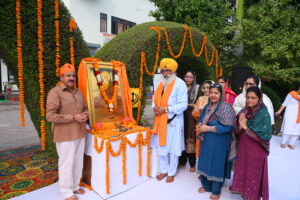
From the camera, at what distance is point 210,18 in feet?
26.8

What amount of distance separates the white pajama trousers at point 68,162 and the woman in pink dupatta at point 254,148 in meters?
2.20

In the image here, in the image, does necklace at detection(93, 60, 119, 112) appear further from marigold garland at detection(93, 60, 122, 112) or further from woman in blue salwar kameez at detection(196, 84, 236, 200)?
woman in blue salwar kameez at detection(196, 84, 236, 200)

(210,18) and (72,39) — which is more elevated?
(210,18)

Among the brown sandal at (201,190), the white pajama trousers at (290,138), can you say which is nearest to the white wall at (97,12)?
the white pajama trousers at (290,138)

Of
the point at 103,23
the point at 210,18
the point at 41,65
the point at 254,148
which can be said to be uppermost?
the point at 103,23

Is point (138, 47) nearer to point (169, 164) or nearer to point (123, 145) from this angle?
point (123, 145)

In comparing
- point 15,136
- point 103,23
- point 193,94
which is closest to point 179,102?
point 193,94

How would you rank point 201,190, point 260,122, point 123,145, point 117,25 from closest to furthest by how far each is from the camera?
point 260,122 → point 123,145 → point 201,190 → point 117,25

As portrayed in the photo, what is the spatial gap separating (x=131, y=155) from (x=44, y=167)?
6.28 feet

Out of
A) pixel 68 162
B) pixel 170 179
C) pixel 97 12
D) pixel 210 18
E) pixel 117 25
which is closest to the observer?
pixel 68 162

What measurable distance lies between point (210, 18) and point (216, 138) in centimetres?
681

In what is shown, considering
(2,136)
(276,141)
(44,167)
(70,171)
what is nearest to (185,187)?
(70,171)

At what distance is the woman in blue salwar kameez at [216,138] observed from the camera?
105 inches

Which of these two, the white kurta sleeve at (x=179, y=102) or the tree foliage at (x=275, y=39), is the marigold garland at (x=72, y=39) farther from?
the tree foliage at (x=275, y=39)
